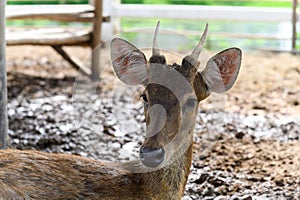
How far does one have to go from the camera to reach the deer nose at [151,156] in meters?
4.08

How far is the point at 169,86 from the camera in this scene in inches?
172

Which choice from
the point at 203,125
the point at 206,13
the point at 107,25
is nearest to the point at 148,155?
the point at 203,125

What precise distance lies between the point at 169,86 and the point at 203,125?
3.17 metres

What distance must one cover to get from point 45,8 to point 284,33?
4.88 metres

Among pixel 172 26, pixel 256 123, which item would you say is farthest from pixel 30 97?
pixel 172 26

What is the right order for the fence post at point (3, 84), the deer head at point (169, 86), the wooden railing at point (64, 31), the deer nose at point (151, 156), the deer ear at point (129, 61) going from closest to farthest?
the deer nose at point (151, 156), the deer head at point (169, 86), the deer ear at point (129, 61), the fence post at point (3, 84), the wooden railing at point (64, 31)

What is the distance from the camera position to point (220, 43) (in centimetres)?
1244

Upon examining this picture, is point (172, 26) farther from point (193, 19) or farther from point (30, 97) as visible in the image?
point (30, 97)

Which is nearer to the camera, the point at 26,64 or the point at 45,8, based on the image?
the point at 45,8

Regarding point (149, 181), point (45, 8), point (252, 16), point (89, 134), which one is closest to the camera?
point (149, 181)

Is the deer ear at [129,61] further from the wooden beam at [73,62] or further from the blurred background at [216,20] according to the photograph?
the blurred background at [216,20]

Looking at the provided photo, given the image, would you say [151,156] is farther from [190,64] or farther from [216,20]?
[216,20]

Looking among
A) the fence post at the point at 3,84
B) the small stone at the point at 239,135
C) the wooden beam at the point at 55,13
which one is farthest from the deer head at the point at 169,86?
the wooden beam at the point at 55,13

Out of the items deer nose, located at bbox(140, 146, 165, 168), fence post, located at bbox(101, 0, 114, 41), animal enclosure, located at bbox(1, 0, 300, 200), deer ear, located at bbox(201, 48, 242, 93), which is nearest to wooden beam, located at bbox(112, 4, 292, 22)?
fence post, located at bbox(101, 0, 114, 41)
